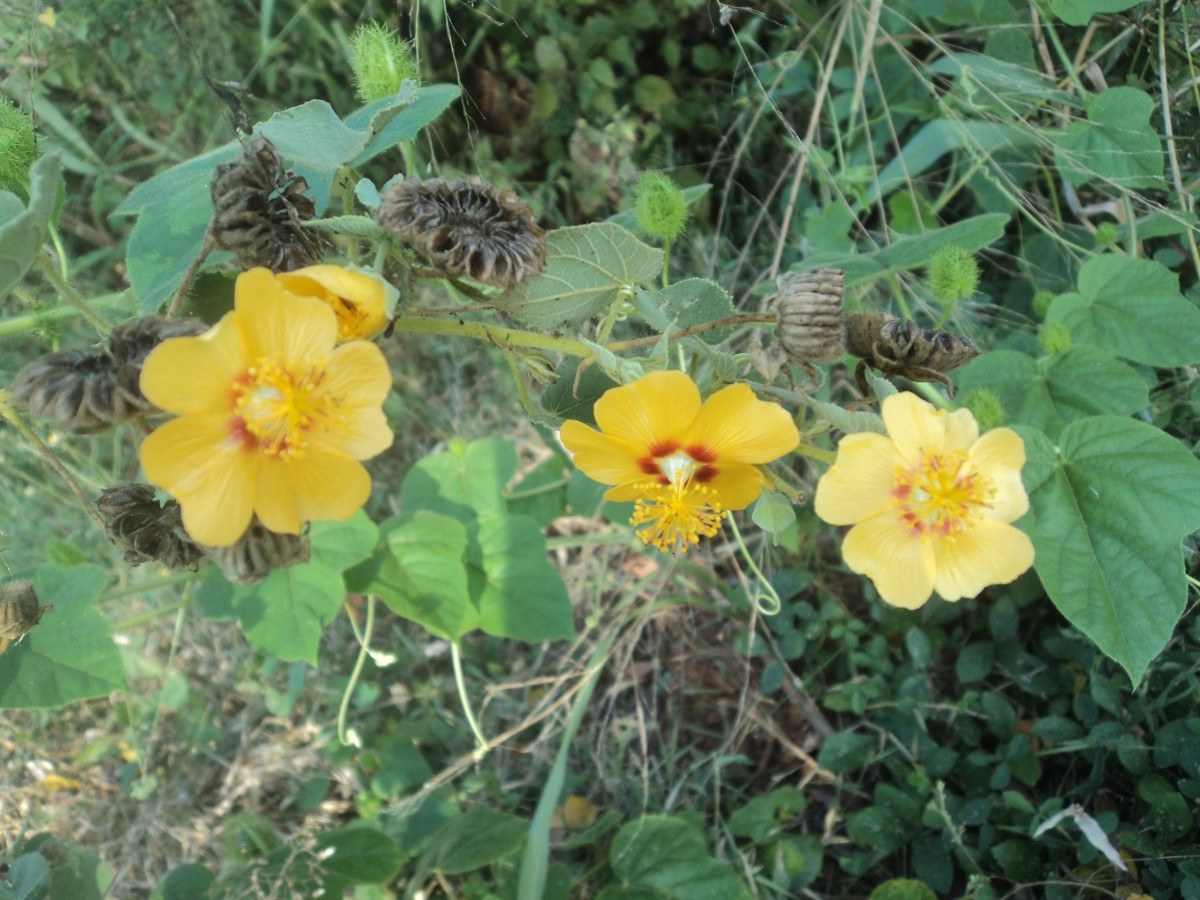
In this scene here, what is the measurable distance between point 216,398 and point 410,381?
1.56m

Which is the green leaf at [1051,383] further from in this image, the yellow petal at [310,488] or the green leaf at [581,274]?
the yellow petal at [310,488]

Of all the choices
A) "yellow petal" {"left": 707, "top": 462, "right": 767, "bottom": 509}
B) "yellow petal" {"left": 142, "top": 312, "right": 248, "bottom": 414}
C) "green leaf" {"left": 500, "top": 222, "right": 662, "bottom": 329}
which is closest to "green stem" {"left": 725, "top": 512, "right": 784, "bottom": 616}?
"yellow petal" {"left": 707, "top": 462, "right": 767, "bottom": 509}

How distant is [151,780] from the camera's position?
1.81m

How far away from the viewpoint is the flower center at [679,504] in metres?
0.93

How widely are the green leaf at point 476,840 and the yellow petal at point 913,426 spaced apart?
1.01 metres

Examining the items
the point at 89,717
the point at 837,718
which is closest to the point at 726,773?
the point at 837,718

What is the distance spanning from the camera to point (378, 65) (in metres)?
1.09

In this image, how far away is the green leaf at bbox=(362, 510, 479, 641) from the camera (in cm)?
144

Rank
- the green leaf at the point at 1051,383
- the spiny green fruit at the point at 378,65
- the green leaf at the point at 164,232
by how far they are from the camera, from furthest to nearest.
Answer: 1. the green leaf at the point at 1051,383
2. the spiny green fruit at the point at 378,65
3. the green leaf at the point at 164,232

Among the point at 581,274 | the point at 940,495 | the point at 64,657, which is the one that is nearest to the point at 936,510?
the point at 940,495

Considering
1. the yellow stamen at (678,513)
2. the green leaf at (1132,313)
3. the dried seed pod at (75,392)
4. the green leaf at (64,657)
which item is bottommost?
the green leaf at (64,657)

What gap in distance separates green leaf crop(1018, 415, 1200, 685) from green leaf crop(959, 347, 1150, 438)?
0.14m

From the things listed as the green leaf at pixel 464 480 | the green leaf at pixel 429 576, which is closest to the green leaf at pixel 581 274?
the green leaf at pixel 429 576

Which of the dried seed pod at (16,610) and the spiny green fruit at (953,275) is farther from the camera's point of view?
the spiny green fruit at (953,275)
